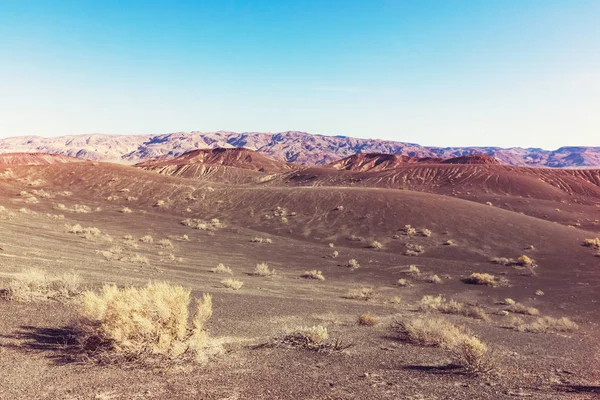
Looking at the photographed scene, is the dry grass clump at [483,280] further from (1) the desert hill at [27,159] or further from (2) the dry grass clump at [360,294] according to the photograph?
(1) the desert hill at [27,159]

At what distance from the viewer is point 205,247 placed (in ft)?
82.9

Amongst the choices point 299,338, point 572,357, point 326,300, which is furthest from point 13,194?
point 572,357

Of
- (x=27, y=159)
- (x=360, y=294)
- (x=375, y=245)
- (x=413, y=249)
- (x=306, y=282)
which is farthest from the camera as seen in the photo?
(x=27, y=159)

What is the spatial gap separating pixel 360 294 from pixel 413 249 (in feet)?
43.9

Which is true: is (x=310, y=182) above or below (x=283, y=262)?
above

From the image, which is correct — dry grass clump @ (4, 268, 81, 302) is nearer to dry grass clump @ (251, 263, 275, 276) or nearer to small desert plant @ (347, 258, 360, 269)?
dry grass clump @ (251, 263, 275, 276)

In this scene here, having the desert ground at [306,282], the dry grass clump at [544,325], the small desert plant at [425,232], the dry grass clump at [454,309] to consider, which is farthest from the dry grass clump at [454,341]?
the small desert plant at [425,232]

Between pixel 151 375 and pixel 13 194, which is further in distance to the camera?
pixel 13 194

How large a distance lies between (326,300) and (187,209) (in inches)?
1211

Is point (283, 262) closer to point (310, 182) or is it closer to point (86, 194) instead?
point (86, 194)

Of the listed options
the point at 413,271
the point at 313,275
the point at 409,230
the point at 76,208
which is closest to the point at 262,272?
the point at 313,275

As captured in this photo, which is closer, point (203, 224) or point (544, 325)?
point (544, 325)

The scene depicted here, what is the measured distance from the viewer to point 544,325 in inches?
488

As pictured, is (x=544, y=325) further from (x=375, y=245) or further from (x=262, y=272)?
(x=375, y=245)
